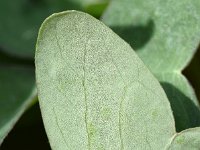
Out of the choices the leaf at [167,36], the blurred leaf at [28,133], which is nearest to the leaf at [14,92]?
the blurred leaf at [28,133]

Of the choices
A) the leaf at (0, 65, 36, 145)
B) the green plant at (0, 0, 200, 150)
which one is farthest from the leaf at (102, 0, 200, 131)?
the leaf at (0, 65, 36, 145)

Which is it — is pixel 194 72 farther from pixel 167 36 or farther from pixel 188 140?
pixel 188 140

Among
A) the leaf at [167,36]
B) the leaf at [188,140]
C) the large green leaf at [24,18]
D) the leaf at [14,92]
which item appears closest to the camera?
the leaf at [188,140]

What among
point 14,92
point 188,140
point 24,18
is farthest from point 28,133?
point 188,140

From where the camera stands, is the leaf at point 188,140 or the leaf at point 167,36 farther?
the leaf at point 167,36

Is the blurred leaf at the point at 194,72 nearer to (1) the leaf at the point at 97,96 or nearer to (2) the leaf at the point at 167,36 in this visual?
(2) the leaf at the point at 167,36

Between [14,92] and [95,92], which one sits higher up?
[95,92]

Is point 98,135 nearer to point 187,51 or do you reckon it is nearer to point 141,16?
point 187,51

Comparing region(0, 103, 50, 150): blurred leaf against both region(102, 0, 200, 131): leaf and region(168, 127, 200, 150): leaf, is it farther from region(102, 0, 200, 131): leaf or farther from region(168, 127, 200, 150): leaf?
region(168, 127, 200, 150): leaf
